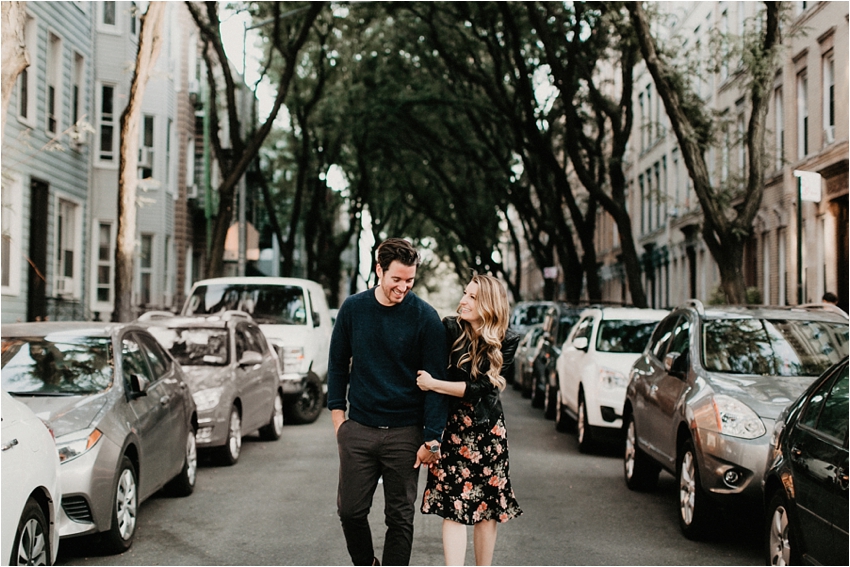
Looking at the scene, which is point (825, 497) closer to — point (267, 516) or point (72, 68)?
point (267, 516)

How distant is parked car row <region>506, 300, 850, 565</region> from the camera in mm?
5379

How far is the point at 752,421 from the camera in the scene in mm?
7590

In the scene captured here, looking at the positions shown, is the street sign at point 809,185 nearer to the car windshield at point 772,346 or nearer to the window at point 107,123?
the car windshield at point 772,346

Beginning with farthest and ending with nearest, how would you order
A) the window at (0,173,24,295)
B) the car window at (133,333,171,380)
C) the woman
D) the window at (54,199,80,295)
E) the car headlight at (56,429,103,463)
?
the window at (54,199,80,295), the window at (0,173,24,295), the car window at (133,333,171,380), the car headlight at (56,429,103,463), the woman

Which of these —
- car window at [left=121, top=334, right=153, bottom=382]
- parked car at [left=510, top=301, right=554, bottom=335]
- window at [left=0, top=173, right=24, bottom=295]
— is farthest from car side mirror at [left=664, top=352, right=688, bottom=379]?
parked car at [left=510, top=301, right=554, bottom=335]

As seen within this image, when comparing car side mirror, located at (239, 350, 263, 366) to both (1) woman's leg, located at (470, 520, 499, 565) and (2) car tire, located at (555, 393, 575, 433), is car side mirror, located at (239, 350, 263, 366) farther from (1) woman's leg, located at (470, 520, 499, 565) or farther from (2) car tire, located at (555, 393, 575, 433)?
(1) woman's leg, located at (470, 520, 499, 565)

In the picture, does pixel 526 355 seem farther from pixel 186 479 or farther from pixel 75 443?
pixel 75 443

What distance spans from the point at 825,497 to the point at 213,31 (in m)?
17.6

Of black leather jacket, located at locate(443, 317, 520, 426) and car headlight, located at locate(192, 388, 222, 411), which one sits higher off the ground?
black leather jacket, located at locate(443, 317, 520, 426)

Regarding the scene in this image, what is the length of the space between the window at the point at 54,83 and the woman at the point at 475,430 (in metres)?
18.6

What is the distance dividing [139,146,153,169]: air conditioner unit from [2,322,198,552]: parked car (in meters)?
21.4

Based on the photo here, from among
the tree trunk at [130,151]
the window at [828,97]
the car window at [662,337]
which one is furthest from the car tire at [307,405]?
the window at [828,97]

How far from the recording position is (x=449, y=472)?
5832mm

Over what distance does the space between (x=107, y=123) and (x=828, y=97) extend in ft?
54.7
